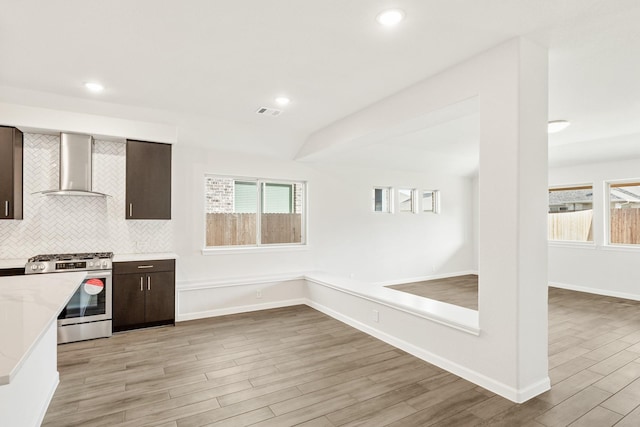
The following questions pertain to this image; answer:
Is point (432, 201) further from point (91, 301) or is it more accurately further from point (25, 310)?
point (25, 310)

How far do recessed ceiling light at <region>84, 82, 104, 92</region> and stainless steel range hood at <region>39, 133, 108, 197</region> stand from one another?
3.03ft

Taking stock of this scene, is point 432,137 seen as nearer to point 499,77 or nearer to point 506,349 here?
point 499,77

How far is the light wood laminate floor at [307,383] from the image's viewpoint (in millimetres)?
2414

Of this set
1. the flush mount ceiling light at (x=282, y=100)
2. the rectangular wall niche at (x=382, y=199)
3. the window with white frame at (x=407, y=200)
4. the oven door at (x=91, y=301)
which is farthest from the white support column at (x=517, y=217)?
the window with white frame at (x=407, y=200)

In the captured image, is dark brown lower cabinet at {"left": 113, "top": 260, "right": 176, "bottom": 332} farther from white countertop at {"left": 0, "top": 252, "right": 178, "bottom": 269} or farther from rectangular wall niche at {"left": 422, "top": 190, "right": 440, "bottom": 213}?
rectangular wall niche at {"left": 422, "top": 190, "right": 440, "bottom": 213}

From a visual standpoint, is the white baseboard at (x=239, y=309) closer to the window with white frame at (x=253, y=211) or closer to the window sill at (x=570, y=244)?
the window with white frame at (x=253, y=211)

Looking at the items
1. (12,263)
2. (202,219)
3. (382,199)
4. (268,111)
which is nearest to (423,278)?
(382,199)

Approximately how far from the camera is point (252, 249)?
5.59 m

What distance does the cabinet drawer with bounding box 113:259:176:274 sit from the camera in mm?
4195

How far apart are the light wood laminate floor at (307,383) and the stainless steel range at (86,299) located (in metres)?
0.15

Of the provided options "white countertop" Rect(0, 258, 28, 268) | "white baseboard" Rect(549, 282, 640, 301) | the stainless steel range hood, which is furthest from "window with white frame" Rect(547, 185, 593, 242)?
"white countertop" Rect(0, 258, 28, 268)

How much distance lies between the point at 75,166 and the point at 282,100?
8.86 ft

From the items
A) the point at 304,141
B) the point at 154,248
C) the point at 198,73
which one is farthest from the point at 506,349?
the point at 154,248

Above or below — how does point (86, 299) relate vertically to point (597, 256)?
below
